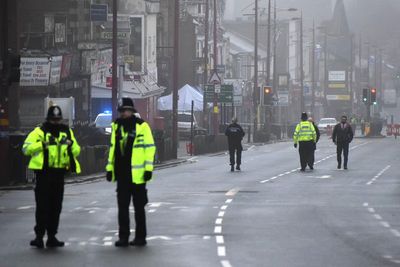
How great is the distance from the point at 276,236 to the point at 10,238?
3746 mm

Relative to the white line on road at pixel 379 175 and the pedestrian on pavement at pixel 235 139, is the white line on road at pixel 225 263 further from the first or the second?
the pedestrian on pavement at pixel 235 139

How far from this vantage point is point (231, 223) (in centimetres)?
→ 1980

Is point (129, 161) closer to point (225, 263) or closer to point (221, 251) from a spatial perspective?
point (221, 251)

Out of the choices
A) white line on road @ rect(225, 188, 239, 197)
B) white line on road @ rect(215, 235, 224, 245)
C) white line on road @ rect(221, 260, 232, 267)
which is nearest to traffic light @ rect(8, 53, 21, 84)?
white line on road @ rect(225, 188, 239, 197)

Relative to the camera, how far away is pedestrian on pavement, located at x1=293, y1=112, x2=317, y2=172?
3891 centimetres

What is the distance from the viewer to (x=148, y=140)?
1609cm

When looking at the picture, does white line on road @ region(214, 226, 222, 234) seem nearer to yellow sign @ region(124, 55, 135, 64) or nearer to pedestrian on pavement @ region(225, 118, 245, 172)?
pedestrian on pavement @ region(225, 118, 245, 172)

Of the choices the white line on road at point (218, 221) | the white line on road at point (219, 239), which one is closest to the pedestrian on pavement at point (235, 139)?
the white line on road at point (218, 221)

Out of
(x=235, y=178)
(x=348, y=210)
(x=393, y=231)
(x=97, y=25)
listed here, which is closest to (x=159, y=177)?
(x=235, y=178)

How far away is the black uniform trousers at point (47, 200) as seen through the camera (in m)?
16.2

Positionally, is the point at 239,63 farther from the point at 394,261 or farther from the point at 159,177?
the point at 394,261

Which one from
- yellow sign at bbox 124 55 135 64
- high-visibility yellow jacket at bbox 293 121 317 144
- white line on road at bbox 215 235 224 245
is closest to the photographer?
white line on road at bbox 215 235 224 245

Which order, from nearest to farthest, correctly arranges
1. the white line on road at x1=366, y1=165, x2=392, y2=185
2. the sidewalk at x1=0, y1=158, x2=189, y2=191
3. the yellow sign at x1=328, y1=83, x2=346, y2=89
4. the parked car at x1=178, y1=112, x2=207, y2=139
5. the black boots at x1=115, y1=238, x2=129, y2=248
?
the black boots at x1=115, y1=238, x2=129, y2=248 < the sidewalk at x1=0, y1=158, x2=189, y2=191 < the white line on road at x1=366, y1=165, x2=392, y2=185 < the parked car at x1=178, y1=112, x2=207, y2=139 < the yellow sign at x1=328, y1=83, x2=346, y2=89

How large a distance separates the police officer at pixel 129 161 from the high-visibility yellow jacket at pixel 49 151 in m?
0.61
